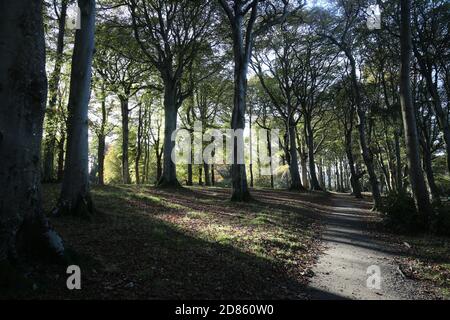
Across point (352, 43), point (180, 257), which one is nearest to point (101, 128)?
point (352, 43)

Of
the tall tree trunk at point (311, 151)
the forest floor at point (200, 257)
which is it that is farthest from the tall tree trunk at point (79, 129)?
the tall tree trunk at point (311, 151)

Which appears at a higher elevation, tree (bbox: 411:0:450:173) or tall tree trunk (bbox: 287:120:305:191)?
tree (bbox: 411:0:450:173)

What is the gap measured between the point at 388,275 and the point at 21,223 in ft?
22.5

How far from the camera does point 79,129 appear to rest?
900 cm

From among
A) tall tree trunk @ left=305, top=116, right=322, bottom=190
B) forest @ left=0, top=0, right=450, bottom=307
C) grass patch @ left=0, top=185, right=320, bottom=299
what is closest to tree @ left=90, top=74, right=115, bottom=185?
forest @ left=0, top=0, right=450, bottom=307

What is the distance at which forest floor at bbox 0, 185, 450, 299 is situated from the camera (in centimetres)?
502

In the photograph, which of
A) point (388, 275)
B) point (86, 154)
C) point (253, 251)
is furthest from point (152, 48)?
point (388, 275)

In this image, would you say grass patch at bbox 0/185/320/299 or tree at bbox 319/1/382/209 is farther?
tree at bbox 319/1/382/209

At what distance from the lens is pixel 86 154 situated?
364 inches

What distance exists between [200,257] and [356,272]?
3334 mm

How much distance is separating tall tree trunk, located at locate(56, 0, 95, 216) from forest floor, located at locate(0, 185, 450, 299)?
0.50m

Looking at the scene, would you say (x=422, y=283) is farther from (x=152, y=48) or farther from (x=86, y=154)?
(x=152, y=48)

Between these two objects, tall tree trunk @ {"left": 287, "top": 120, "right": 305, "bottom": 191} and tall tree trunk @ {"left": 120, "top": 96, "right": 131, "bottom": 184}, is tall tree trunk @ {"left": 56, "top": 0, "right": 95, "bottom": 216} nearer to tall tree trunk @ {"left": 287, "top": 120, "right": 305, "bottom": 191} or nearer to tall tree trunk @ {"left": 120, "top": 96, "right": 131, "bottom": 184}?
tall tree trunk @ {"left": 120, "top": 96, "right": 131, "bottom": 184}

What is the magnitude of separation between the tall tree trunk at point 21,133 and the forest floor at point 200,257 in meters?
0.46
